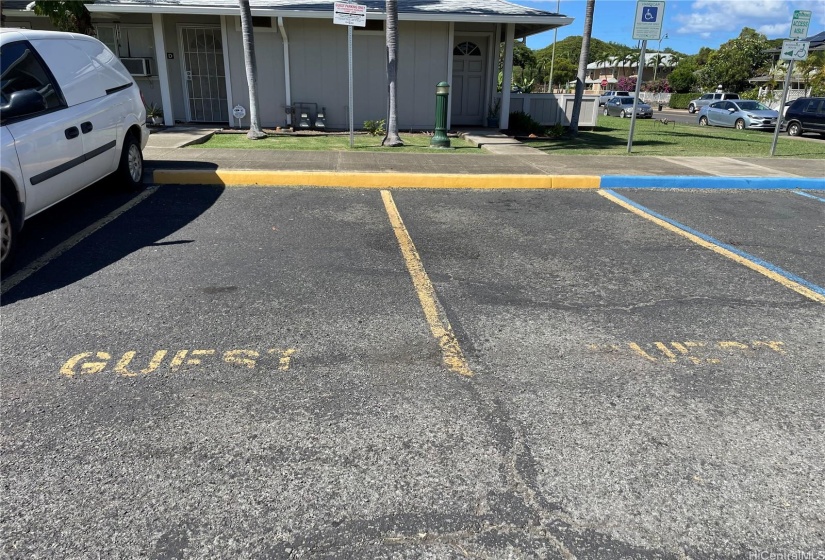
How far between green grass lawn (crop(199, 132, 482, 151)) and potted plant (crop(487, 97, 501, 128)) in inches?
102

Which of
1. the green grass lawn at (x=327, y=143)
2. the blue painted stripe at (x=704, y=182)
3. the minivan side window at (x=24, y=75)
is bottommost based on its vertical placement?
the blue painted stripe at (x=704, y=182)

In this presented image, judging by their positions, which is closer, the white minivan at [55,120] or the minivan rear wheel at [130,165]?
the white minivan at [55,120]

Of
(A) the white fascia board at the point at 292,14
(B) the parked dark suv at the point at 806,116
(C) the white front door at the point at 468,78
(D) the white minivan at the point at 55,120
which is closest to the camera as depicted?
(D) the white minivan at the point at 55,120

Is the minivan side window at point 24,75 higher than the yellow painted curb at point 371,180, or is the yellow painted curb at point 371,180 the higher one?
the minivan side window at point 24,75

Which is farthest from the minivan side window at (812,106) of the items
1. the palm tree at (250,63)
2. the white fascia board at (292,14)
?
the palm tree at (250,63)

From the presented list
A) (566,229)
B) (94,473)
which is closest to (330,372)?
(94,473)

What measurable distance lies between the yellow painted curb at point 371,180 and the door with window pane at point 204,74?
8.63 metres

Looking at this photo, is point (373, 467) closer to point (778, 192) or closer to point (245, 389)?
A: point (245, 389)

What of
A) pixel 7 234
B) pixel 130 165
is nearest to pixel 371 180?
pixel 130 165

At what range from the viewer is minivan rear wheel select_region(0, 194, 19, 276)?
15.3 feet

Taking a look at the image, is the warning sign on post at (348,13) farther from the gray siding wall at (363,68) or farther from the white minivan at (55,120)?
the gray siding wall at (363,68)

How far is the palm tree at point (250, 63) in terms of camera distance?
12016 mm

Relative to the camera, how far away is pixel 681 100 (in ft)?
179

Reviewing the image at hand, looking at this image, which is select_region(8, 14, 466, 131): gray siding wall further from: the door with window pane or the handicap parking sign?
the handicap parking sign
